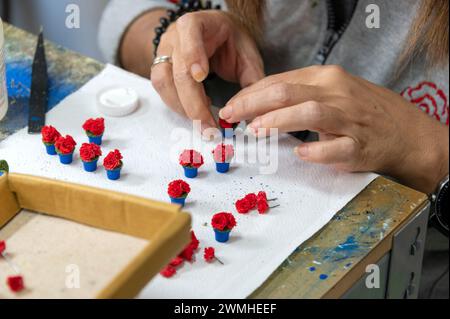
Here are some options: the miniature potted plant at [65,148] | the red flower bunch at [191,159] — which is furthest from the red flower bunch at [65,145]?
the red flower bunch at [191,159]

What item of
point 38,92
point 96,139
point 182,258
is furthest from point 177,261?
point 38,92

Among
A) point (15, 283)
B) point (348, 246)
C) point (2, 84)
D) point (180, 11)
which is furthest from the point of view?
point (180, 11)

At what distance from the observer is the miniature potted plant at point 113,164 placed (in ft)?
2.36

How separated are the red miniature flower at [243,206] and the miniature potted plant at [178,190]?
0.19 feet

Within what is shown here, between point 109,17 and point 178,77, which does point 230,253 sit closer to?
point 178,77

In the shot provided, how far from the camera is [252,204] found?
2.30ft

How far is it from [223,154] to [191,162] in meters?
0.04

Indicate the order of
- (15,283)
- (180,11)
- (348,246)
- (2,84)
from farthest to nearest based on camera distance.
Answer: (180,11), (2,84), (348,246), (15,283)

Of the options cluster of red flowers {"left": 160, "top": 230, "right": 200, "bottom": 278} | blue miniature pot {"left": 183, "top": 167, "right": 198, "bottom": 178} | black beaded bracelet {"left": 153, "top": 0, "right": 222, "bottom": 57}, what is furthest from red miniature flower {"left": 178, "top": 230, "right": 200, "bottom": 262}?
black beaded bracelet {"left": 153, "top": 0, "right": 222, "bottom": 57}

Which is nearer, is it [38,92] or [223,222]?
[223,222]

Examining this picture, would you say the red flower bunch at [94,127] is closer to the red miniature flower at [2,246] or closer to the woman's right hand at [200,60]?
the woman's right hand at [200,60]

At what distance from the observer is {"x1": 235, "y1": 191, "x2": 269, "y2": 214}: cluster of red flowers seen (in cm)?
70

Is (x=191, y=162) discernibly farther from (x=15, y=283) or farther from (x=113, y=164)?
(x=15, y=283)

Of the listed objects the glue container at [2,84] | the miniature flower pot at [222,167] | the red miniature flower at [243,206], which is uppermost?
the glue container at [2,84]
